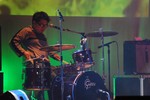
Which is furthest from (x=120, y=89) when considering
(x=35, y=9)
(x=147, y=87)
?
(x=35, y=9)

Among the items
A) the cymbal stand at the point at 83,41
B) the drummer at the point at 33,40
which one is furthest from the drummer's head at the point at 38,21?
the cymbal stand at the point at 83,41

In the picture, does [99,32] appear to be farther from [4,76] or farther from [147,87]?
[4,76]

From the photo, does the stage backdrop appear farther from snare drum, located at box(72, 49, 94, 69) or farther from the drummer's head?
snare drum, located at box(72, 49, 94, 69)

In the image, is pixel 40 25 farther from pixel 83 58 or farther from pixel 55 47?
pixel 83 58

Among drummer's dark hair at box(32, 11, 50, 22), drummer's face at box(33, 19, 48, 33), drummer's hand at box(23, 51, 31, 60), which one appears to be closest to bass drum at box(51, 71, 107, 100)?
drummer's hand at box(23, 51, 31, 60)

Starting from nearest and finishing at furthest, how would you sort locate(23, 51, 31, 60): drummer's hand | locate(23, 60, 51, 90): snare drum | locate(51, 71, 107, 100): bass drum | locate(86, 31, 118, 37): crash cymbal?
1. locate(23, 60, 51, 90): snare drum
2. locate(51, 71, 107, 100): bass drum
3. locate(23, 51, 31, 60): drummer's hand
4. locate(86, 31, 118, 37): crash cymbal

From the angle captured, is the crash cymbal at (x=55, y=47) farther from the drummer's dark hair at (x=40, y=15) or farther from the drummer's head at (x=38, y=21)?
the drummer's dark hair at (x=40, y=15)

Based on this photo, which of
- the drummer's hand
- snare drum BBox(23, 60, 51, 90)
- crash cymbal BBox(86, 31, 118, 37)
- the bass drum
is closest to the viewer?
snare drum BBox(23, 60, 51, 90)

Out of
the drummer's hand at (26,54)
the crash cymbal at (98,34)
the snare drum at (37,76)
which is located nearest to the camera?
the snare drum at (37,76)

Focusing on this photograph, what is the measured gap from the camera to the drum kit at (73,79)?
3871 millimetres

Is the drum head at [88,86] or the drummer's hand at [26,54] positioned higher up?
the drummer's hand at [26,54]

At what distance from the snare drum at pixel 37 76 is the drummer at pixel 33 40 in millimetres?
174

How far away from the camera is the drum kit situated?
387 centimetres

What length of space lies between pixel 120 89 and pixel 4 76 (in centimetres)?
164
